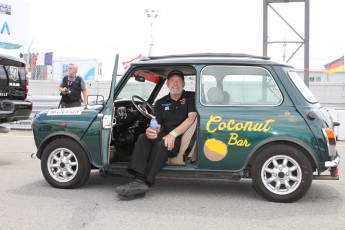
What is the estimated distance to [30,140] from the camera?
10.9 m

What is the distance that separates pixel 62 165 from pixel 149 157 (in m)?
1.14

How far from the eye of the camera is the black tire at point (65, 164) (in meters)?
5.32

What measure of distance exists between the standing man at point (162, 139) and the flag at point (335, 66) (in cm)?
1949

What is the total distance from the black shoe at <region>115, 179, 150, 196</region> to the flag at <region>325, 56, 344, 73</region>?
66.2 feet

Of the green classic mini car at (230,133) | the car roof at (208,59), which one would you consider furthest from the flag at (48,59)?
the car roof at (208,59)

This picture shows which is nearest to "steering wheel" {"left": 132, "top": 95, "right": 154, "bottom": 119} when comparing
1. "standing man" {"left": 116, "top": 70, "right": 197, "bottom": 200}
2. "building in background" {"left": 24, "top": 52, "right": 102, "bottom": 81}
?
"standing man" {"left": 116, "top": 70, "right": 197, "bottom": 200}

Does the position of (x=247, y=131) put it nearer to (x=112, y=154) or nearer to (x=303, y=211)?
(x=303, y=211)

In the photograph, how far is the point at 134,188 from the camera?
4953 millimetres

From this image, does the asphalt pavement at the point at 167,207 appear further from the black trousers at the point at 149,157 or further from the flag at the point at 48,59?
the flag at the point at 48,59

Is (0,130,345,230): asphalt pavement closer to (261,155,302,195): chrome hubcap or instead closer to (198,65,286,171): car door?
(261,155,302,195): chrome hubcap

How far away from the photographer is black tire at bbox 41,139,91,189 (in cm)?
532

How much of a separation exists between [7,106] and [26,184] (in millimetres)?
2441

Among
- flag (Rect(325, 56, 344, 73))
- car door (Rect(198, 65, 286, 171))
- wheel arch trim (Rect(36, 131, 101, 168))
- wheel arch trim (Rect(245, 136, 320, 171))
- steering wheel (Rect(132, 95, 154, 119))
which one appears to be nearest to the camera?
wheel arch trim (Rect(245, 136, 320, 171))

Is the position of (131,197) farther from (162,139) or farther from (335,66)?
(335,66)
